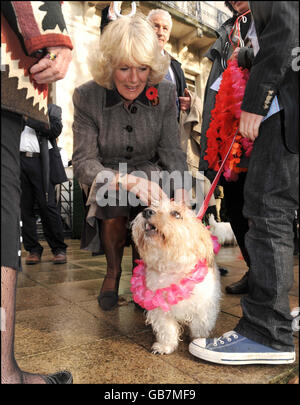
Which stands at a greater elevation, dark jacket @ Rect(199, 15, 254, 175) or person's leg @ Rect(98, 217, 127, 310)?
dark jacket @ Rect(199, 15, 254, 175)

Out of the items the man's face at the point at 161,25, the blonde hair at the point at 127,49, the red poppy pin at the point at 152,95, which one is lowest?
the red poppy pin at the point at 152,95

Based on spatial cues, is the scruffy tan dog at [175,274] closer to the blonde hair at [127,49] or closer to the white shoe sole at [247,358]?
the white shoe sole at [247,358]

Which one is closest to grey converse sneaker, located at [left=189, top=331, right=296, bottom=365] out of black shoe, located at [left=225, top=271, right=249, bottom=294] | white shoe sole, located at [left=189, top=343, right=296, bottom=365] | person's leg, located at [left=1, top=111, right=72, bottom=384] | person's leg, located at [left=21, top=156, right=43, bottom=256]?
white shoe sole, located at [left=189, top=343, right=296, bottom=365]

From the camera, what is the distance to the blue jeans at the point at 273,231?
1.43 m

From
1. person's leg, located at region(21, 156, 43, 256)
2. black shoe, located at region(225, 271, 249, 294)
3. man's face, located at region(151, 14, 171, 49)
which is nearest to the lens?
black shoe, located at region(225, 271, 249, 294)

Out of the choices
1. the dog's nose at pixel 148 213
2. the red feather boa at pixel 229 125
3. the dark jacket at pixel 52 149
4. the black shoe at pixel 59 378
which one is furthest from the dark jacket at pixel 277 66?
the dark jacket at pixel 52 149

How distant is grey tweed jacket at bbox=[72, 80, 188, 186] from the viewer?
2291 millimetres

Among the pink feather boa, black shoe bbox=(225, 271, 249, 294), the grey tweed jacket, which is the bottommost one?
black shoe bbox=(225, 271, 249, 294)

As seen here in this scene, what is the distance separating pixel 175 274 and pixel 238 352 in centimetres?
46

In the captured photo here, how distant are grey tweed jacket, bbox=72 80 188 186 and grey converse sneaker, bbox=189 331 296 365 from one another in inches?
48.0

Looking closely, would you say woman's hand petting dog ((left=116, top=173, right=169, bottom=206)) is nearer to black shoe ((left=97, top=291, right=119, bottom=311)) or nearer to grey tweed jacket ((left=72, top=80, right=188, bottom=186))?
grey tweed jacket ((left=72, top=80, right=188, bottom=186))

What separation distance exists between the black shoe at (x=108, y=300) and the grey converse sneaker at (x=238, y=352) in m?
0.88
